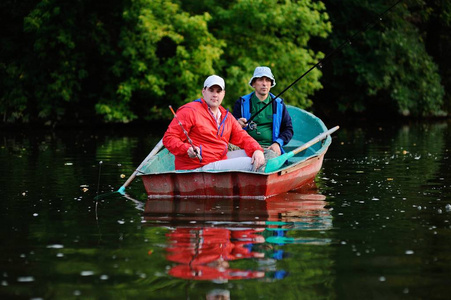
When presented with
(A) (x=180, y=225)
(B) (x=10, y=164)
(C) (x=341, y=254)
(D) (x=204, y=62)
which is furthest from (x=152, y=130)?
(C) (x=341, y=254)

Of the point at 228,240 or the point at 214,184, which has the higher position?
the point at 214,184

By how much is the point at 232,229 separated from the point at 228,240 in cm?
65

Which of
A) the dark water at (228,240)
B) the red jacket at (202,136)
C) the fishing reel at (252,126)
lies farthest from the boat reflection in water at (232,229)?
the fishing reel at (252,126)

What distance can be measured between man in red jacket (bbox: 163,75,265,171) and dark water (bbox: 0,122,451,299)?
565 mm

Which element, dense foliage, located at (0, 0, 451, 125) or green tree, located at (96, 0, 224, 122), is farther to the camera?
dense foliage, located at (0, 0, 451, 125)

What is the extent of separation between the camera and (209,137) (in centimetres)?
1074

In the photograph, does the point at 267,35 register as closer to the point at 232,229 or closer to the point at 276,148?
the point at 276,148

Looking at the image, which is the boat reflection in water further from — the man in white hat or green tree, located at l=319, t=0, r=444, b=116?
green tree, located at l=319, t=0, r=444, b=116

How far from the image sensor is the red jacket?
1055cm

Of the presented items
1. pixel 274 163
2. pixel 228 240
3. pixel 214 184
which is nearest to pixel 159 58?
pixel 274 163

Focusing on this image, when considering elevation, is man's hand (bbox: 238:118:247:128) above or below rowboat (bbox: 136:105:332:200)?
above

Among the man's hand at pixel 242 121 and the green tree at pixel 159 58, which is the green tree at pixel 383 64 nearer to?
the green tree at pixel 159 58

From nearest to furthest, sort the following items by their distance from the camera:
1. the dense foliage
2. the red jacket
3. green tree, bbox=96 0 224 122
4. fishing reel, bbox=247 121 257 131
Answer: the red jacket
fishing reel, bbox=247 121 257 131
green tree, bbox=96 0 224 122
the dense foliage

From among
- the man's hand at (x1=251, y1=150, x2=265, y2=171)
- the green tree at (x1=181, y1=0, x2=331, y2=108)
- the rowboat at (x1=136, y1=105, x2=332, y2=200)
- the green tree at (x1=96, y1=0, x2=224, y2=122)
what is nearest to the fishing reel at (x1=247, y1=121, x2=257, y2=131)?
the rowboat at (x1=136, y1=105, x2=332, y2=200)
